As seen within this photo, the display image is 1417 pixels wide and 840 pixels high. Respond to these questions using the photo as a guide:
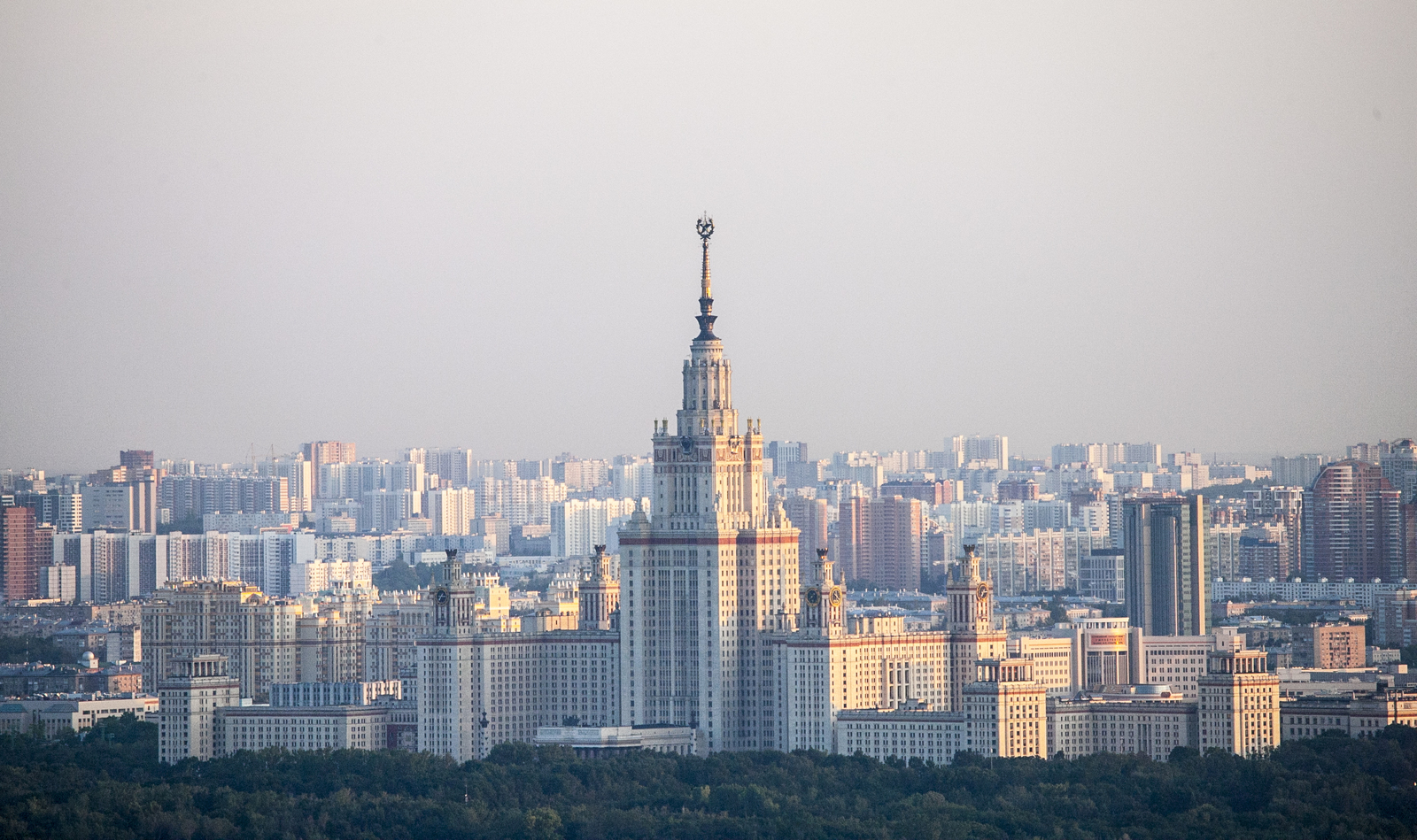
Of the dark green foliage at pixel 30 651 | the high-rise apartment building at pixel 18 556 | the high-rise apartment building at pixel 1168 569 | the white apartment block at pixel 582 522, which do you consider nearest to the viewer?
the high-rise apartment building at pixel 1168 569

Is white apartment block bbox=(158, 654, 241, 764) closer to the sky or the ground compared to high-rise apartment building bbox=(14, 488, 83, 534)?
closer to the ground

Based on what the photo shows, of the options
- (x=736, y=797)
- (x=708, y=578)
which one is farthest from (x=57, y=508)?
(x=736, y=797)

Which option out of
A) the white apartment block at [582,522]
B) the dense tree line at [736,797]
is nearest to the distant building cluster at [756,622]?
the dense tree line at [736,797]

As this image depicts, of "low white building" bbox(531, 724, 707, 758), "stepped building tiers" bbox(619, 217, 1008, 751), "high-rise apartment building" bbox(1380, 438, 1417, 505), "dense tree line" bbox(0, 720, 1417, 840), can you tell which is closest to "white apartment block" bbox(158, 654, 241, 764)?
"dense tree line" bbox(0, 720, 1417, 840)

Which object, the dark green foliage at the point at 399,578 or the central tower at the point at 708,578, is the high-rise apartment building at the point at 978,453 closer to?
the dark green foliage at the point at 399,578

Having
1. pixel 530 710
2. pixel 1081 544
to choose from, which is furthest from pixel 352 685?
pixel 1081 544

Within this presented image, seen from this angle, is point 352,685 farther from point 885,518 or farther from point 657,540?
point 885,518

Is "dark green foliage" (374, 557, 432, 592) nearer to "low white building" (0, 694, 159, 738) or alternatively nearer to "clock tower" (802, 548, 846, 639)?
"low white building" (0, 694, 159, 738)
